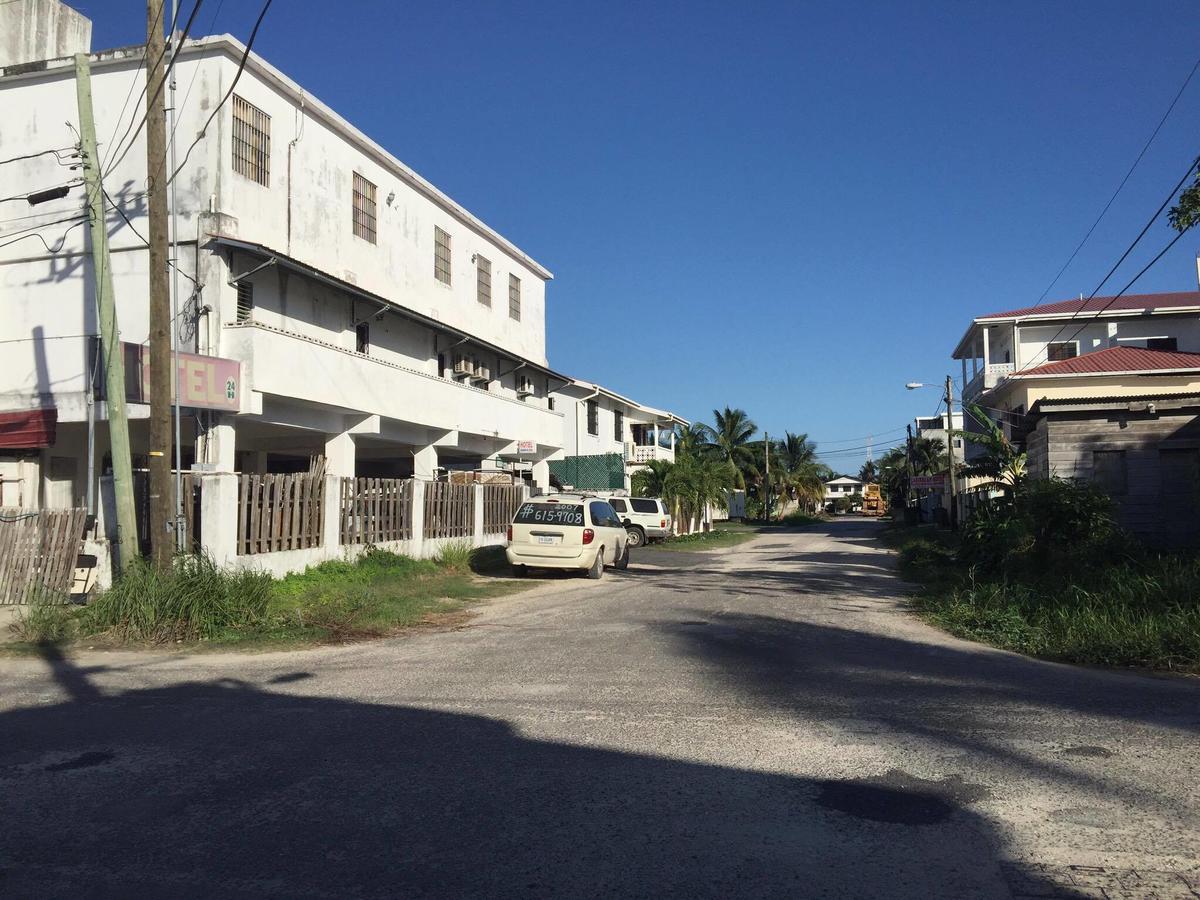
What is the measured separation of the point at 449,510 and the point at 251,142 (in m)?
9.06

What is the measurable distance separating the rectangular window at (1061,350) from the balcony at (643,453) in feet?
58.9

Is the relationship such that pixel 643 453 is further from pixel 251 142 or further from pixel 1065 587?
pixel 1065 587

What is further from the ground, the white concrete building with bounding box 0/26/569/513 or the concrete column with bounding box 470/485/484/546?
the white concrete building with bounding box 0/26/569/513

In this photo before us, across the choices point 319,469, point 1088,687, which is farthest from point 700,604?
point 319,469

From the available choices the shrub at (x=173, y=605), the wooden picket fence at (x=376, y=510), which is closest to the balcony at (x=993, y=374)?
the wooden picket fence at (x=376, y=510)

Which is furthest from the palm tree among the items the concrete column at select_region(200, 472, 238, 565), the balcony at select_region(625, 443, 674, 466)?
the concrete column at select_region(200, 472, 238, 565)

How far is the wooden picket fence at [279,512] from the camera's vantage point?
15.5 meters

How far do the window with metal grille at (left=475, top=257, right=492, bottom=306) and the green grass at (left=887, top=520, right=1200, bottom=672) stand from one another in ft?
61.3

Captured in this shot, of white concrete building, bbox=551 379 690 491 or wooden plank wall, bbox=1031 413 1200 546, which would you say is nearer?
wooden plank wall, bbox=1031 413 1200 546

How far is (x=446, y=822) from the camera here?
4.83m

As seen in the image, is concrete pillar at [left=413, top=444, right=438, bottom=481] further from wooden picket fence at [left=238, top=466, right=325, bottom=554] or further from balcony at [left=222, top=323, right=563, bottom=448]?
wooden picket fence at [left=238, top=466, right=325, bottom=554]

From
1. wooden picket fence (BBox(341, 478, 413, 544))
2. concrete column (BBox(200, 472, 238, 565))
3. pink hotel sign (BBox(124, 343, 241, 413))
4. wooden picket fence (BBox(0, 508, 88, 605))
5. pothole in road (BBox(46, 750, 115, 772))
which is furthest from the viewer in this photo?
wooden picket fence (BBox(341, 478, 413, 544))

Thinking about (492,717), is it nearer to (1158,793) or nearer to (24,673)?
(1158,793)

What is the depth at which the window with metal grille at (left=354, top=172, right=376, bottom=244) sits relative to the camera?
23.2m
